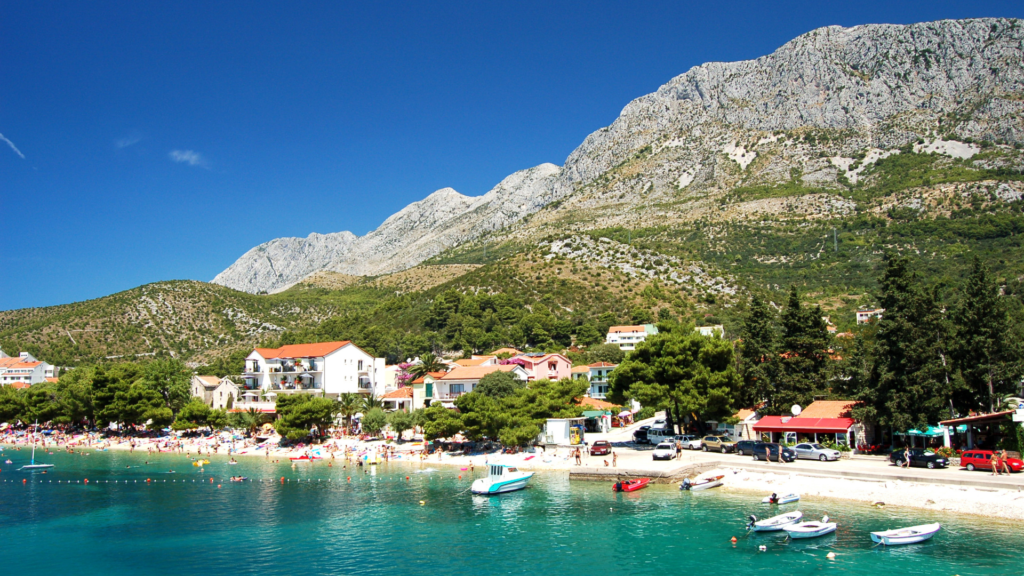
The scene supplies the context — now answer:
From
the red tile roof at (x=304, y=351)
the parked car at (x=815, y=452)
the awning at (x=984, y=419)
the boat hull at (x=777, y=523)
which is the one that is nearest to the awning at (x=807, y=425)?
the parked car at (x=815, y=452)


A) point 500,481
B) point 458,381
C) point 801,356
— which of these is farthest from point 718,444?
point 458,381

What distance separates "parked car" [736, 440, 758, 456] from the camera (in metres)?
41.7

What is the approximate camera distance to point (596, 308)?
4631 inches

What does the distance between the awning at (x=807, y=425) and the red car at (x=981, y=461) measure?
821cm

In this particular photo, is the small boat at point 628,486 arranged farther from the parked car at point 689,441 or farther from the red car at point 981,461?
the red car at point 981,461

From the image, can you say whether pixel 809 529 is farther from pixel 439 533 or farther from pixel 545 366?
pixel 545 366

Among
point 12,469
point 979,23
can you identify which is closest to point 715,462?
point 12,469

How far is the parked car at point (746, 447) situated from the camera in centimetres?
4172

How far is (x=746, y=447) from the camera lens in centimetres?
4212

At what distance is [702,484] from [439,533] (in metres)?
16.0

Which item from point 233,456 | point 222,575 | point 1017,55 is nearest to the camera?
point 222,575

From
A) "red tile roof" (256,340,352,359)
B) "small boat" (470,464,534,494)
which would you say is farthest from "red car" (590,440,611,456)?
"red tile roof" (256,340,352,359)

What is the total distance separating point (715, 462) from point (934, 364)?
1411 centimetres

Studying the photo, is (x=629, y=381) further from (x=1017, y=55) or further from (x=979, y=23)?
(x=979, y=23)
